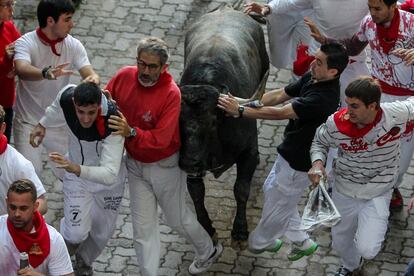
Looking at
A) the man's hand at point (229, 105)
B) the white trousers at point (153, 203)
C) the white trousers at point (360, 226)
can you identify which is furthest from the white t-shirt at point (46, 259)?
the white trousers at point (360, 226)

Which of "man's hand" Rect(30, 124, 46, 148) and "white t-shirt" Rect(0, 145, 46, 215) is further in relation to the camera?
"man's hand" Rect(30, 124, 46, 148)

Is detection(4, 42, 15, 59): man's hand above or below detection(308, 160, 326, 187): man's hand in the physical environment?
above

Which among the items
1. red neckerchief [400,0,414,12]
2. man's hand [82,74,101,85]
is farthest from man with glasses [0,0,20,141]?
red neckerchief [400,0,414,12]

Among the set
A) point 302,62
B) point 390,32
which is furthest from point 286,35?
point 390,32

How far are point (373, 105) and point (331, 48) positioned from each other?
654 millimetres

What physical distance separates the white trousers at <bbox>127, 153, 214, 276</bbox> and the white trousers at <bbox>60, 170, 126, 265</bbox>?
0.15m

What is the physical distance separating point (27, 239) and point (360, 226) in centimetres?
287

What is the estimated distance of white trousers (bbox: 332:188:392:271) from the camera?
30.5 feet

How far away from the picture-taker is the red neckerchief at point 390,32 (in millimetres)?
10023

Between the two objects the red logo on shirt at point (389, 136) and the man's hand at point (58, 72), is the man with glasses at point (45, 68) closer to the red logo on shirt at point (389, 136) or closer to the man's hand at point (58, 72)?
the man's hand at point (58, 72)

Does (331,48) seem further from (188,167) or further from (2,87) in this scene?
(2,87)

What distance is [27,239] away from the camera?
8.08 meters

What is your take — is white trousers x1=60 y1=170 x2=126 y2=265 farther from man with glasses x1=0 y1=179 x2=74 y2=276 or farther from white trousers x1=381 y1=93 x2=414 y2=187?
white trousers x1=381 y1=93 x2=414 y2=187

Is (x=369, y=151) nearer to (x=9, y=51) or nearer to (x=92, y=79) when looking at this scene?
(x=92, y=79)
